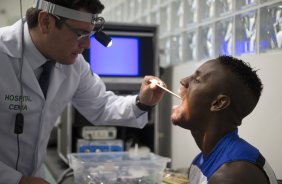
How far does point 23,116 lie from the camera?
1475 millimetres

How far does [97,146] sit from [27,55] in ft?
2.96

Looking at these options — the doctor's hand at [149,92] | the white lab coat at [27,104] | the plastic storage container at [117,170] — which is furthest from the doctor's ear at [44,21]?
the plastic storage container at [117,170]

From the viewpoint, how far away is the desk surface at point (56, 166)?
1966 mm

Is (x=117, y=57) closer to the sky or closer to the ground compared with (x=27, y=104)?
closer to the sky

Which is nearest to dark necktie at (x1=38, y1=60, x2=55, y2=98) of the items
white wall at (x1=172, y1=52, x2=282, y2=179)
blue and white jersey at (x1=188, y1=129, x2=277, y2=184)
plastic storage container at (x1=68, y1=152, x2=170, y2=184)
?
plastic storage container at (x1=68, y1=152, x2=170, y2=184)

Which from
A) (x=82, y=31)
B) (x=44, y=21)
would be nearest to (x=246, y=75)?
(x=82, y=31)

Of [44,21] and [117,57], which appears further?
[117,57]

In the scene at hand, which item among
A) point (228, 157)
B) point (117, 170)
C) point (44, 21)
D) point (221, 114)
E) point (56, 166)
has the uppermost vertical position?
point (44, 21)

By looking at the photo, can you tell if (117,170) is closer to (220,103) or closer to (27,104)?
(27,104)

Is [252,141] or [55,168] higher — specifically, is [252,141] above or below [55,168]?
above

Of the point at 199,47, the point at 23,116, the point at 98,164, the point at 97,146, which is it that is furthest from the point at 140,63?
the point at 23,116

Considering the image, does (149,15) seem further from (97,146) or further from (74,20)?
(74,20)

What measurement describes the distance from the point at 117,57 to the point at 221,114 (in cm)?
117

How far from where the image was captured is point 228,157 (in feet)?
3.50
